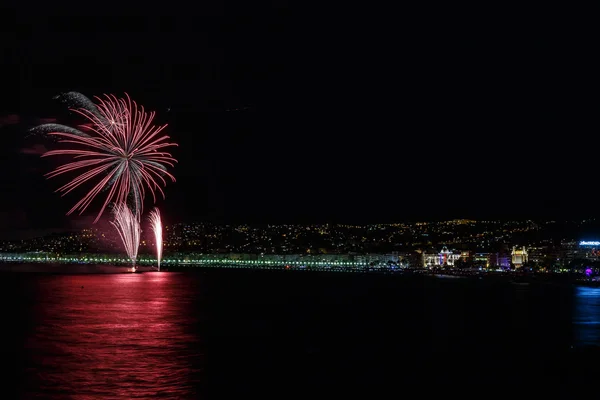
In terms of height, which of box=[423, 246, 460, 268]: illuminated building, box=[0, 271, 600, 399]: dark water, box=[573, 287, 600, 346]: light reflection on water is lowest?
box=[423, 246, 460, 268]: illuminated building

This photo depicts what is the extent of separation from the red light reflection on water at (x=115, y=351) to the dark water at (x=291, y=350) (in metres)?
0.05

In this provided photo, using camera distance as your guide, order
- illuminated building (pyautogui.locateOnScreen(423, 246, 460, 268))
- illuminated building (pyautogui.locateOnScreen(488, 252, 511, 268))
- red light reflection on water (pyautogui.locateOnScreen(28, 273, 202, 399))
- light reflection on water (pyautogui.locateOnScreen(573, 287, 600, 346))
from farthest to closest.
A: 1. illuminated building (pyautogui.locateOnScreen(423, 246, 460, 268))
2. illuminated building (pyautogui.locateOnScreen(488, 252, 511, 268))
3. light reflection on water (pyautogui.locateOnScreen(573, 287, 600, 346))
4. red light reflection on water (pyautogui.locateOnScreen(28, 273, 202, 399))

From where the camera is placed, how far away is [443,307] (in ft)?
140

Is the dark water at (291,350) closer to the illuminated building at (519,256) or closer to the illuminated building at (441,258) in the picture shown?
the illuminated building at (519,256)

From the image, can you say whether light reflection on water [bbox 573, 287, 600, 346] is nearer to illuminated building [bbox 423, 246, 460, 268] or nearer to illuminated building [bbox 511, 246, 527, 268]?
illuminated building [bbox 511, 246, 527, 268]

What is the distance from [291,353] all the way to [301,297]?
93.7ft

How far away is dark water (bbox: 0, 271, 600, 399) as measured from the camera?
59.4ft

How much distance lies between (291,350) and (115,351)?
5.69 meters

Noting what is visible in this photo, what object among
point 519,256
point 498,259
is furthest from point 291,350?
point 498,259

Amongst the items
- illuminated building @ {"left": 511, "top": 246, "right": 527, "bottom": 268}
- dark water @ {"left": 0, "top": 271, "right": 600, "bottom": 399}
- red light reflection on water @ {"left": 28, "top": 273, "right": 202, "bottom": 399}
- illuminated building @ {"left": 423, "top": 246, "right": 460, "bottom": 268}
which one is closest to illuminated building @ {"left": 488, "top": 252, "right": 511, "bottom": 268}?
illuminated building @ {"left": 511, "top": 246, "right": 527, "bottom": 268}

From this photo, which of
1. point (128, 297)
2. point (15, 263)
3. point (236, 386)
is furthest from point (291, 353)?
point (15, 263)

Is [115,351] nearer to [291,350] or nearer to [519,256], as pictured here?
[291,350]

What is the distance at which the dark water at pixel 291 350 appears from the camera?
59.4 feet

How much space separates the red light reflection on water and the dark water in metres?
0.05
